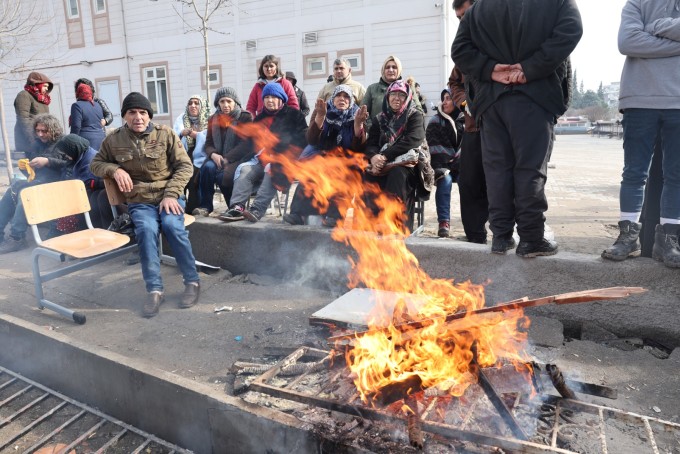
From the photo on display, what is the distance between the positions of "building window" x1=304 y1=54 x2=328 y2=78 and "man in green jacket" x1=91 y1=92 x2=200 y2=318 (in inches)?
431

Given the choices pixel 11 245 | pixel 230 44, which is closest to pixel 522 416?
pixel 11 245

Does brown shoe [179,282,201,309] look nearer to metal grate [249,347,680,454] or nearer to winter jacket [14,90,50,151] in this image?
metal grate [249,347,680,454]

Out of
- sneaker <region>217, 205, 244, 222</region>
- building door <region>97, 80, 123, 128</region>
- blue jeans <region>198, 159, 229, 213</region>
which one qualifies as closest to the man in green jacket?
sneaker <region>217, 205, 244, 222</region>

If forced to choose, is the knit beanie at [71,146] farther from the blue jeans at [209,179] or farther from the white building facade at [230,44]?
the white building facade at [230,44]

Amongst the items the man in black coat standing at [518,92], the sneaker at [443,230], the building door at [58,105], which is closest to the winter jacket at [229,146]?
the sneaker at [443,230]

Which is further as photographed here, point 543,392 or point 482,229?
point 482,229

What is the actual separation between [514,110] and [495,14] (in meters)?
0.77

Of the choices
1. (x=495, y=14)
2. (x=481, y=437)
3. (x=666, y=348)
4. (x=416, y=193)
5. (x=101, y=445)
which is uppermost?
(x=495, y=14)

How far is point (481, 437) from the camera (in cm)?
228

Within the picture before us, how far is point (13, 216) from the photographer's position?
7.25 m

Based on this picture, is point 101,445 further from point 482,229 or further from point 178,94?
point 178,94

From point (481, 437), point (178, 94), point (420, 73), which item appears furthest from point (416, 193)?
point (178, 94)

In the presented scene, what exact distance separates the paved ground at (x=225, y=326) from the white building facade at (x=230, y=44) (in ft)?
29.9

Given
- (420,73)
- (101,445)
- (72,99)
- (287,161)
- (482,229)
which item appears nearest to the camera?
(101,445)
